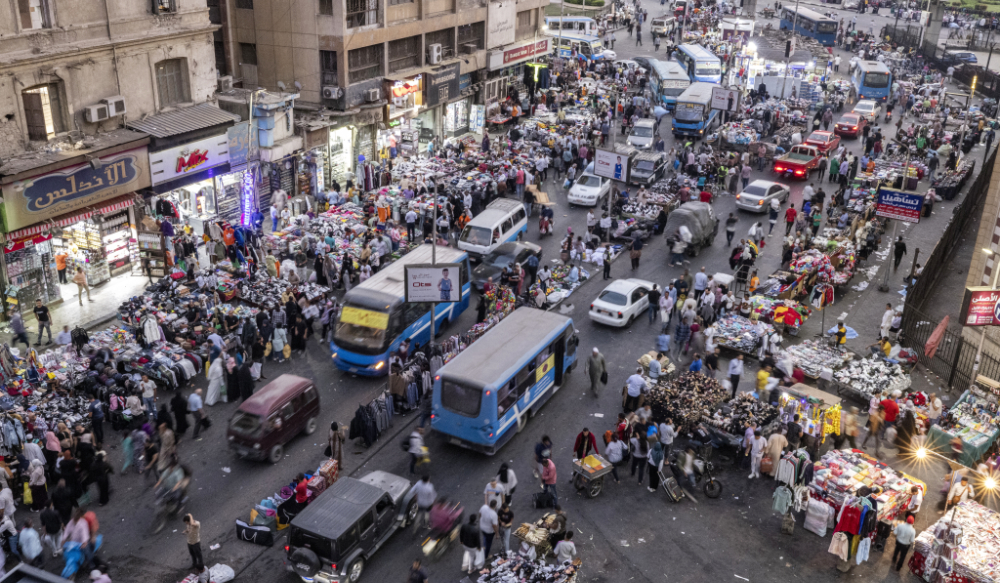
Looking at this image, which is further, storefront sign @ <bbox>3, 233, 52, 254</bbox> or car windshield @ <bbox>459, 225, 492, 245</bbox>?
car windshield @ <bbox>459, 225, 492, 245</bbox>

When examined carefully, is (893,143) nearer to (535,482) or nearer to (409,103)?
(409,103)

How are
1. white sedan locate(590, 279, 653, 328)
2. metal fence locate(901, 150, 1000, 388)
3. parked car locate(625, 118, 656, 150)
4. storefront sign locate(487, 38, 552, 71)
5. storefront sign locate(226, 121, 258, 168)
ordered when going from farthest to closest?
storefront sign locate(487, 38, 552, 71)
parked car locate(625, 118, 656, 150)
storefront sign locate(226, 121, 258, 168)
white sedan locate(590, 279, 653, 328)
metal fence locate(901, 150, 1000, 388)

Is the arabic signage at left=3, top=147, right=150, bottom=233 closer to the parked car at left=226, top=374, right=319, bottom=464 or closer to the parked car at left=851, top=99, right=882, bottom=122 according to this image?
the parked car at left=226, top=374, right=319, bottom=464

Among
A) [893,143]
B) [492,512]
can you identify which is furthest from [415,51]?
[492,512]

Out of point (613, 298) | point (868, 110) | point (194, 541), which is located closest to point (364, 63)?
point (613, 298)

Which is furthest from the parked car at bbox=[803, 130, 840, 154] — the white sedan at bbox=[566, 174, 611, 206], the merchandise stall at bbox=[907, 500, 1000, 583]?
the merchandise stall at bbox=[907, 500, 1000, 583]

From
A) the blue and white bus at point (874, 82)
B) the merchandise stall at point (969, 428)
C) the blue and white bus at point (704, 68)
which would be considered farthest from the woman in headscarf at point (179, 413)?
the blue and white bus at point (874, 82)
